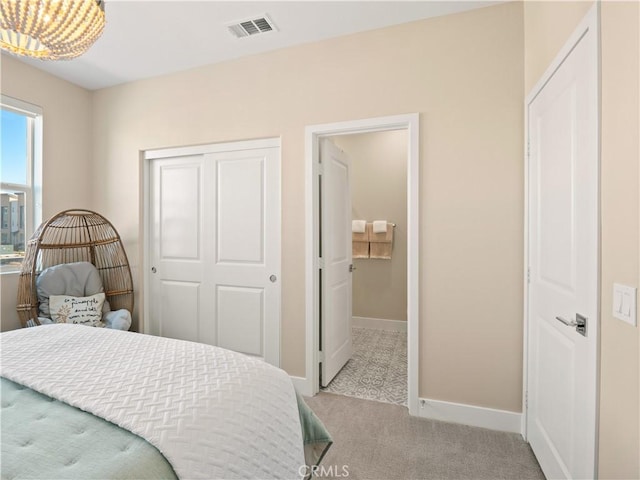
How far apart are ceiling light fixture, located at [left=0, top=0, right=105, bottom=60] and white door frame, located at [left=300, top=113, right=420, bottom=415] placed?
152cm

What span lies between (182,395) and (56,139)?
325 cm

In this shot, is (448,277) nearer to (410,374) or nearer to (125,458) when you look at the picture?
(410,374)

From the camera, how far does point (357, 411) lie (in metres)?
2.37

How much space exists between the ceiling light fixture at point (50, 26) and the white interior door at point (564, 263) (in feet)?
6.16

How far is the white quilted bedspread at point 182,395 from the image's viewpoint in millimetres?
909

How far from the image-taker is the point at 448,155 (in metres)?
2.26

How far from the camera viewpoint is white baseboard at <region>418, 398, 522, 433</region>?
6.99 ft

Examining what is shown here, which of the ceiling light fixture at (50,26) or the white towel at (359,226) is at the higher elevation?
the ceiling light fixture at (50,26)

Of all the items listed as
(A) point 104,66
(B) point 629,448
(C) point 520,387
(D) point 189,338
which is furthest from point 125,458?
(A) point 104,66

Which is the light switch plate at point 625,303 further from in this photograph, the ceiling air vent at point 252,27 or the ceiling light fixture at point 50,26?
the ceiling air vent at point 252,27

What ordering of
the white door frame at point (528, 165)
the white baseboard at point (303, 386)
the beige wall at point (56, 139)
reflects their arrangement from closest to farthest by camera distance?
the white door frame at point (528, 165), the white baseboard at point (303, 386), the beige wall at point (56, 139)

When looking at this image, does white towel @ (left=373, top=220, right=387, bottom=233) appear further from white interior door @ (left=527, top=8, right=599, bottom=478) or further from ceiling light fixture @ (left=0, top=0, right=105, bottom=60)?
ceiling light fixture @ (left=0, top=0, right=105, bottom=60)

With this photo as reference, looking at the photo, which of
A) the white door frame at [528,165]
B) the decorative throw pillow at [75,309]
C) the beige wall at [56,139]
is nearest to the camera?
the white door frame at [528,165]

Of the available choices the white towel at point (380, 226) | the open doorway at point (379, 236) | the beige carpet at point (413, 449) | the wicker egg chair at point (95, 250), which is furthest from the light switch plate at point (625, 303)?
the wicker egg chair at point (95, 250)
